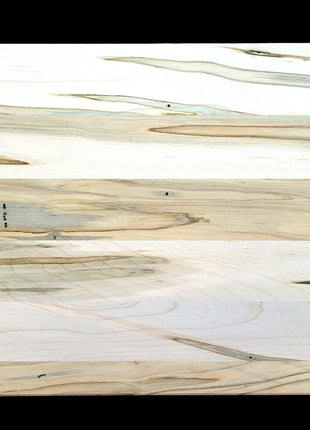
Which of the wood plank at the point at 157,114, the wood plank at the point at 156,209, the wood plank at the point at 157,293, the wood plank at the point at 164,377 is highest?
the wood plank at the point at 157,114

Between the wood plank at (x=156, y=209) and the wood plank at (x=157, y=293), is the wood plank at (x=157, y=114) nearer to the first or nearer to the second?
the wood plank at (x=156, y=209)

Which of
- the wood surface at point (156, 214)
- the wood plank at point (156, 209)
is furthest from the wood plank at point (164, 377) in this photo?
the wood plank at point (156, 209)

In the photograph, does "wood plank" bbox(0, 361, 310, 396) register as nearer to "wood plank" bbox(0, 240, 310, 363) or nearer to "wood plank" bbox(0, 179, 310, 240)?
"wood plank" bbox(0, 240, 310, 363)

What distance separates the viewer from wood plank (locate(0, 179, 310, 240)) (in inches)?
44.1

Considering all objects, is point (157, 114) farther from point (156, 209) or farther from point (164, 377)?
point (164, 377)

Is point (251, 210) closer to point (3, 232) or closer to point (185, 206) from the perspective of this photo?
point (185, 206)

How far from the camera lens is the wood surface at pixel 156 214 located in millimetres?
1119

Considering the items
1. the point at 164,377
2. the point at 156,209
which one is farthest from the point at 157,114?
the point at 164,377

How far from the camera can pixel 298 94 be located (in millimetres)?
1125

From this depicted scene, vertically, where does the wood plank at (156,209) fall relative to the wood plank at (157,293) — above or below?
above

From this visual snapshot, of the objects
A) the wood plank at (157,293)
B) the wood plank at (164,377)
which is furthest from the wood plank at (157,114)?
the wood plank at (164,377)

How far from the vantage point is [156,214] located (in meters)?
1.13

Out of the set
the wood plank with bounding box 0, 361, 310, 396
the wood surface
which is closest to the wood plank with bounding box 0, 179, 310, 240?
the wood surface

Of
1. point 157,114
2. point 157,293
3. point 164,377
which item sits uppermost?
point 157,114
